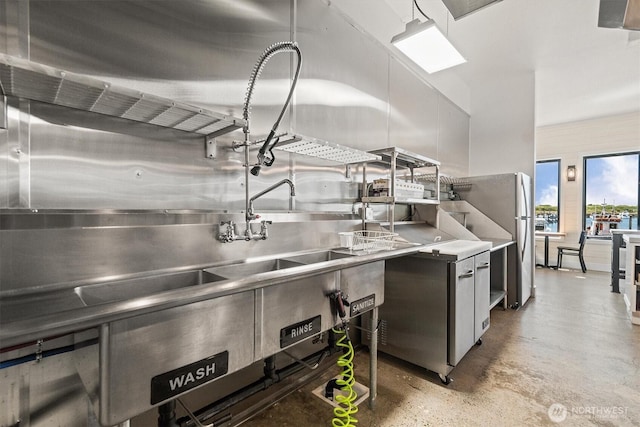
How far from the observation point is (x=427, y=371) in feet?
7.40

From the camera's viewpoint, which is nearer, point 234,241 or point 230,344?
point 230,344

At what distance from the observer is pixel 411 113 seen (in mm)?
3566

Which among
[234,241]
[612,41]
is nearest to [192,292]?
[234,241]

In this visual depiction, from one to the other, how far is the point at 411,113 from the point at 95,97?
3.31 m

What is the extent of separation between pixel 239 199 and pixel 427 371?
1.99 m

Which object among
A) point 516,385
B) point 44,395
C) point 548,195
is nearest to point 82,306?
point 44,395

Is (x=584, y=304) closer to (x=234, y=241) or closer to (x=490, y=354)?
(x=490, y=354)

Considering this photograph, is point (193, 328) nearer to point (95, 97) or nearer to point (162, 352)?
point (162, 352)

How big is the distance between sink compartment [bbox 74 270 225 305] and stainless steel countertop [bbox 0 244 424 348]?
0.16 feet

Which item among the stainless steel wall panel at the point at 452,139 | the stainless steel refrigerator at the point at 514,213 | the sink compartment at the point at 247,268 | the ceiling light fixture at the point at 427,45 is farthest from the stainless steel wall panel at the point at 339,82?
the stainless steel refrigerator at the point at 514,213

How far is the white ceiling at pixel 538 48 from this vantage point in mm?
2980

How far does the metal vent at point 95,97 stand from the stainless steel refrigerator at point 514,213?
4.04m

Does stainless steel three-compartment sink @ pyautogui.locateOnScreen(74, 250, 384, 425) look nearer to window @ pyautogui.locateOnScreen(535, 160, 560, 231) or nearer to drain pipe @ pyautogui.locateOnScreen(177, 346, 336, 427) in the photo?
drain pipe @ pyautogui.locateOnScreen(177, 346, 336, 427)

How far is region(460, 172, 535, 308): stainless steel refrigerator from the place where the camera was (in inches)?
153
